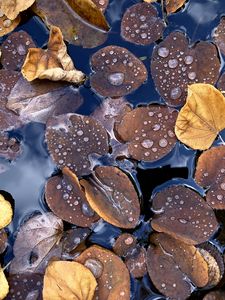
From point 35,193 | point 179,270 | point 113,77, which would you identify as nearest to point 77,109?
point 113,77

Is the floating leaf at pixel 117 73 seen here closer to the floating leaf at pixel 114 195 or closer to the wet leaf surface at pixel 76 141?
the wet leaf surface at pixel 76 141

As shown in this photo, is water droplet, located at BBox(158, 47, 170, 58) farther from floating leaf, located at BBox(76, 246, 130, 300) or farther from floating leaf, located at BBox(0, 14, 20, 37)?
floating leaf, located at BBox(76, 246, 130, 300)

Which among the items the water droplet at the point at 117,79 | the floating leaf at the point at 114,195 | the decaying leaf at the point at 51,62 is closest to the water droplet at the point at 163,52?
the water droplet at the point at 117,79

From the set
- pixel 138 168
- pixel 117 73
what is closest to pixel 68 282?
pixel 138 168

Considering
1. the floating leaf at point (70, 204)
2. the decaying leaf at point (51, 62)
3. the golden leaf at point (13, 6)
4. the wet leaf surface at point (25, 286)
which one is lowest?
the wet leaf surface at point (25, 286)

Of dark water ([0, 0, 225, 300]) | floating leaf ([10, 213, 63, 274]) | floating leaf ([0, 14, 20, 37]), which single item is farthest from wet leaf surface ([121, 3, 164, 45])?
floating leaf ([10, 213, 63, 274])

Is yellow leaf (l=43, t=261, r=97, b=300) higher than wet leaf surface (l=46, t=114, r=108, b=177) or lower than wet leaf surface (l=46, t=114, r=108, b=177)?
lower

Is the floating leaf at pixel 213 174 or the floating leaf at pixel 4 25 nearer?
the floating leaf at pixel 213 174
